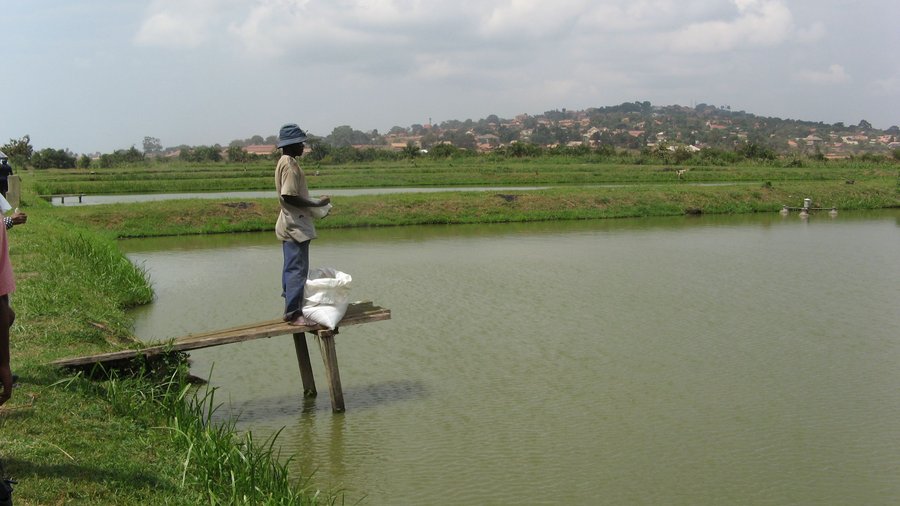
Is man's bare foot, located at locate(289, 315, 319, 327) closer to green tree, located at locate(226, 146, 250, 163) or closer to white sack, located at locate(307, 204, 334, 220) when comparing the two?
white sack, located at locate(307, 204, 334, 220)

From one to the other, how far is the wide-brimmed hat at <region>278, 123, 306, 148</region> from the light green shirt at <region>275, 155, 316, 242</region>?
101mm

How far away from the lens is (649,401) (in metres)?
6.28

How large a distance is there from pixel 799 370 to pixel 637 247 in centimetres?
767

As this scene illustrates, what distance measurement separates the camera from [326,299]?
5902 millimetres

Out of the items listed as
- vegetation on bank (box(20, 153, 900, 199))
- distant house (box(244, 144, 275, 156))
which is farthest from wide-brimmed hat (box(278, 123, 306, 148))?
distant house (box(244, 144, 275, 156))

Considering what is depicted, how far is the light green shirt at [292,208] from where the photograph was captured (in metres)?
5.73

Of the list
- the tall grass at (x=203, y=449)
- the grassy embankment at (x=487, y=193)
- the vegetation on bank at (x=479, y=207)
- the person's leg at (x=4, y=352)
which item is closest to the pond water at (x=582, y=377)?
the tall grass at (x=203, y=449)

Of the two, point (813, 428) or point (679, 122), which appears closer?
point (813, 428)

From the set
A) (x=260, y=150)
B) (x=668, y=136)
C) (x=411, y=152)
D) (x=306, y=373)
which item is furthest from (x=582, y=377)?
(x=668, y=136)

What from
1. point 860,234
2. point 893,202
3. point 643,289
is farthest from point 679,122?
point 643,289

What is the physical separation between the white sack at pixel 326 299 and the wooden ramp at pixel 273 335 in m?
0.08

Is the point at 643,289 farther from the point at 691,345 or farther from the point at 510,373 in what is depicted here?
the point at 510,373

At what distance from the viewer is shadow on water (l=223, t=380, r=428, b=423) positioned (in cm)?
607

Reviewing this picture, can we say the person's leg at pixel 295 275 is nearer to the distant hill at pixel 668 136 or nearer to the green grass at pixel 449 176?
the green grass at pixel 449 176
